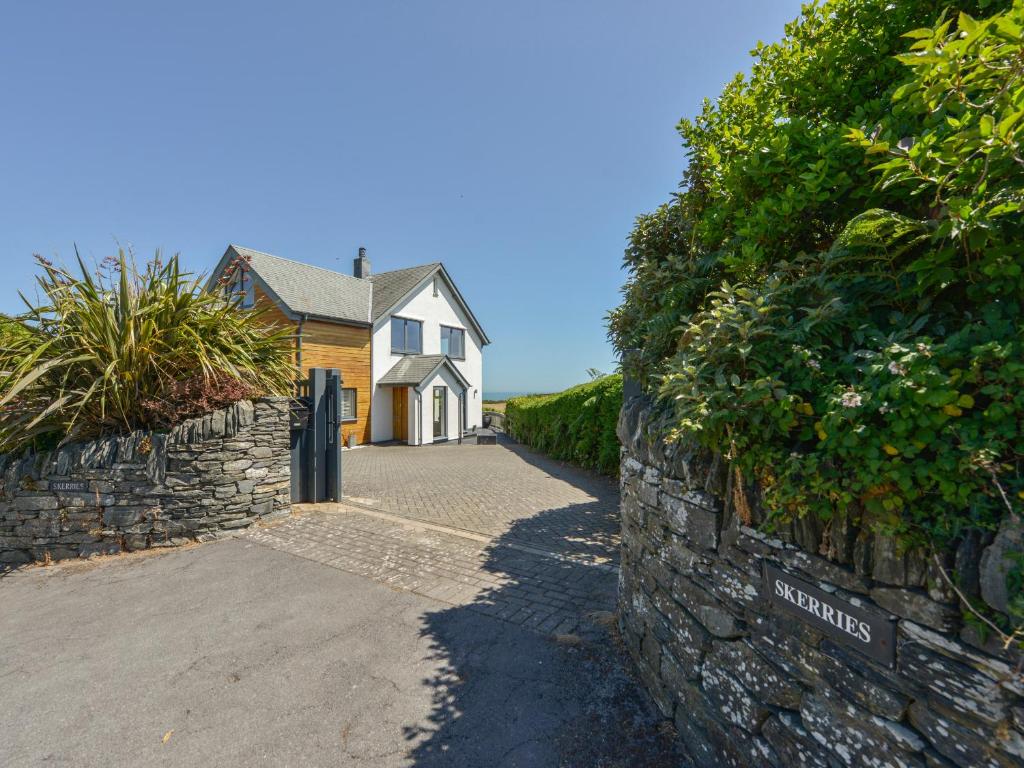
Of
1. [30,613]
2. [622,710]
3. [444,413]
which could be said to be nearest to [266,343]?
[30,613]

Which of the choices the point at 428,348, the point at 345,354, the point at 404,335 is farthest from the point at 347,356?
the point at 428,348

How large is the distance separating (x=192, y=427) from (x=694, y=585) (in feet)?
22.1

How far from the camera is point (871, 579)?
1.72 meters

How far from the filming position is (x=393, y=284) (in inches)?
859

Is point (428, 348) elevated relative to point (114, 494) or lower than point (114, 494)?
elevated

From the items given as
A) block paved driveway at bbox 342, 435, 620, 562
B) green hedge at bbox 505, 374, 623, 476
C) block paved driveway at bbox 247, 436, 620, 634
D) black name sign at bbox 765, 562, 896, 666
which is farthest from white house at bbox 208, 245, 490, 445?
black name sign at bbox 765, 562, 896, 666

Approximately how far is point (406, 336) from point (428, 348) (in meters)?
1.31

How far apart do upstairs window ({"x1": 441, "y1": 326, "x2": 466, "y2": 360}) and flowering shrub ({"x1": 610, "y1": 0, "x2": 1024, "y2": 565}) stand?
2015 cm

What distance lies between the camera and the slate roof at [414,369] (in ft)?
62.6

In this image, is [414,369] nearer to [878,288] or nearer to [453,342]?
[453,342]

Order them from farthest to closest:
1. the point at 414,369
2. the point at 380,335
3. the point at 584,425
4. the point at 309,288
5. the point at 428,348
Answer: the point at 428,348 < the point at 414,369 < the point at 380,335 < the point at 309,288 < the point at 584,425

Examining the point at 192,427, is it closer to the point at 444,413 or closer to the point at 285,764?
the point at 285,764

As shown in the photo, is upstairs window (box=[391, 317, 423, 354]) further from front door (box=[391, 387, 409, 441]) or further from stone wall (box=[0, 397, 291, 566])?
stone wall (box=[0, 397, 291, 566])

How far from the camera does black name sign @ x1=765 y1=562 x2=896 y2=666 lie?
1669 mm
